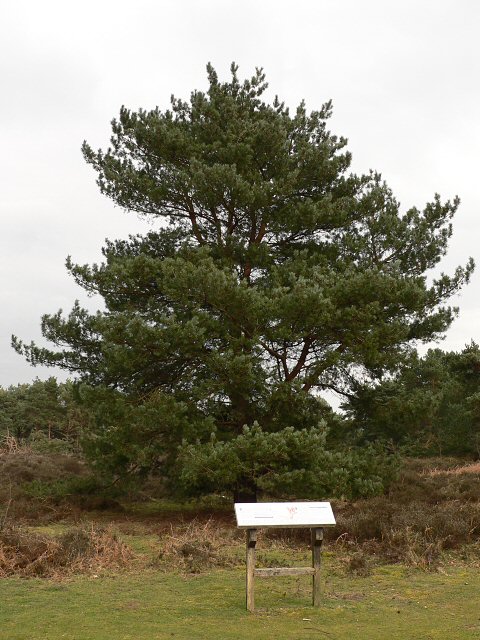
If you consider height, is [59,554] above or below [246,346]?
below

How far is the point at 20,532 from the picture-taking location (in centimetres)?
1198

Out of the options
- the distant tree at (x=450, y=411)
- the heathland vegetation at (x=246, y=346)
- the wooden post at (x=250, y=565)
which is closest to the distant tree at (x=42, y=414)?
the distant tree at (x=450, y=411)

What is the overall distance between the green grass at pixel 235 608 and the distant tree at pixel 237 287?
5.05 meters

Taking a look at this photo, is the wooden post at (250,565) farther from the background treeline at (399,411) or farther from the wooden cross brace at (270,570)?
the background treeline at (399,411)

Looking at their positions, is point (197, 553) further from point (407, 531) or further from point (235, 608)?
point (407, 531)

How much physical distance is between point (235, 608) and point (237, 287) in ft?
28.4

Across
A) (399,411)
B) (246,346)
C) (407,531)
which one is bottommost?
(407,531)

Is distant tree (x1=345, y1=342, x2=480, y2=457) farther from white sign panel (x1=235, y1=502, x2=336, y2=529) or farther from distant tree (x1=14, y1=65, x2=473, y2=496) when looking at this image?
white sign panel (x1=235, y1=502, x2=336, y2=529)

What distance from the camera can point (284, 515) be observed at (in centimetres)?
832

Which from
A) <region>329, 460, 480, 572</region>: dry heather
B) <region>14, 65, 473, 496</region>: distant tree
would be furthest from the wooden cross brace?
<region>14, 65, 473, 496</region>: distant tree

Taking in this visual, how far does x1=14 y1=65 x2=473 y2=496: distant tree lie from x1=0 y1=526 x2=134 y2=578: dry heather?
373 cm

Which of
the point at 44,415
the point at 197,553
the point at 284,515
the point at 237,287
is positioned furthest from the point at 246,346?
the point at 44,415

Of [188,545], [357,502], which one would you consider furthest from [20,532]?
[357,502]

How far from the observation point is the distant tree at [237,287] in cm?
1630
